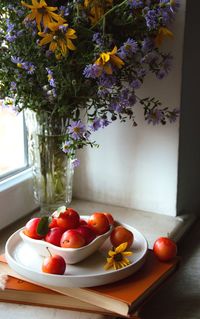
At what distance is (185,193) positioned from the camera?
121 centimetres

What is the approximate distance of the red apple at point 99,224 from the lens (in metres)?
0.87

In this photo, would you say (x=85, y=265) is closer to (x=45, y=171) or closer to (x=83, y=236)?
(x=83, y=236)

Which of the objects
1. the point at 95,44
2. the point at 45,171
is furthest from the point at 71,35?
the point at 45,171

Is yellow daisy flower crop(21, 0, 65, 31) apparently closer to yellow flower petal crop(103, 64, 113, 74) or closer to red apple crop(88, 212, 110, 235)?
yellow flower petal crop(103, 64, 113, 74)

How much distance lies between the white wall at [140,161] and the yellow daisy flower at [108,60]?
22cm

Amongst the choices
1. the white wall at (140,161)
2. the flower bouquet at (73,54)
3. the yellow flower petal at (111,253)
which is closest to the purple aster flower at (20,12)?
the flower bouquet at (73,54)

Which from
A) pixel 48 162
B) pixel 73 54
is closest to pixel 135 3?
pixel 73 54

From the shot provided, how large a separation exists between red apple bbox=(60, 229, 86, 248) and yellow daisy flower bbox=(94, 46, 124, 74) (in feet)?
0.90

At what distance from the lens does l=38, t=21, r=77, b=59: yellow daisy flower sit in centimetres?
86

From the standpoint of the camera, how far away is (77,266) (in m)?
0.84

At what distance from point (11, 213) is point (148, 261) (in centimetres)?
37

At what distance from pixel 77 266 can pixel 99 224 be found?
8 centimetres

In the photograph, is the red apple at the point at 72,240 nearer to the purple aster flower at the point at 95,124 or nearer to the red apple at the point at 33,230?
the red apple at the point at 33,230

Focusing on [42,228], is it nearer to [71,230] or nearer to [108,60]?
[71,230]
